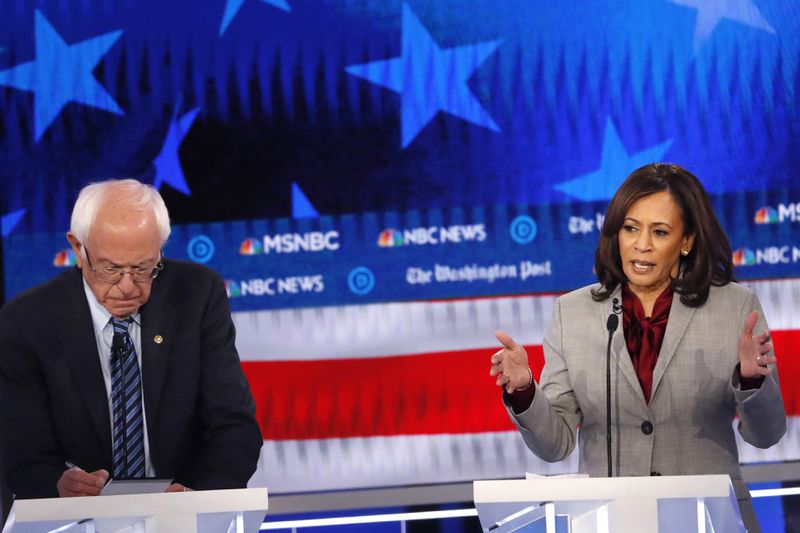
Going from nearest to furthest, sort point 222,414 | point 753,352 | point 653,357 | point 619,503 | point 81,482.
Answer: point 619,503 < point 753,352 < point 81,482 < point 653,357 < point 222,414

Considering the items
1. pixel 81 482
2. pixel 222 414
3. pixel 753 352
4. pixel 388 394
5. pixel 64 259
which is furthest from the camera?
pixel 388 394

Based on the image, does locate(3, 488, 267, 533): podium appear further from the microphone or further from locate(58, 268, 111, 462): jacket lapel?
the microphone

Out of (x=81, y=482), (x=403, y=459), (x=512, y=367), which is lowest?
(x=403, y=459)

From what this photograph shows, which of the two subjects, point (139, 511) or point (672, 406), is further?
point (672, 406)

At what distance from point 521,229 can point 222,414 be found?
5.63 ft

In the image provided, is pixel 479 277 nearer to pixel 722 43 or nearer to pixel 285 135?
pixel 285 135

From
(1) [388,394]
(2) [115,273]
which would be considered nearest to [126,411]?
(2) [115,273]

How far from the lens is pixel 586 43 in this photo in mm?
4137

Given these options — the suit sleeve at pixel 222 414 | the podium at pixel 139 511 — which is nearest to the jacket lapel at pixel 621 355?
the suit sleeve at pixel 222 414

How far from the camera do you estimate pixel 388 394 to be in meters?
4.14

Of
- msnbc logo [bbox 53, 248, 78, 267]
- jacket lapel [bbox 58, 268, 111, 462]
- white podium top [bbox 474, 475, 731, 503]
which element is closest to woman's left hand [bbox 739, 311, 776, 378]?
white podium top [bbox 474, 475, 731, 503]

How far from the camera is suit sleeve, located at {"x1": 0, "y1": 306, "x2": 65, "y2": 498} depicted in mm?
2645

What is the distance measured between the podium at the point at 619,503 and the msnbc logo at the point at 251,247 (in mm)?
2360

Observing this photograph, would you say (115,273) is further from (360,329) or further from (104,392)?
(360,329)
